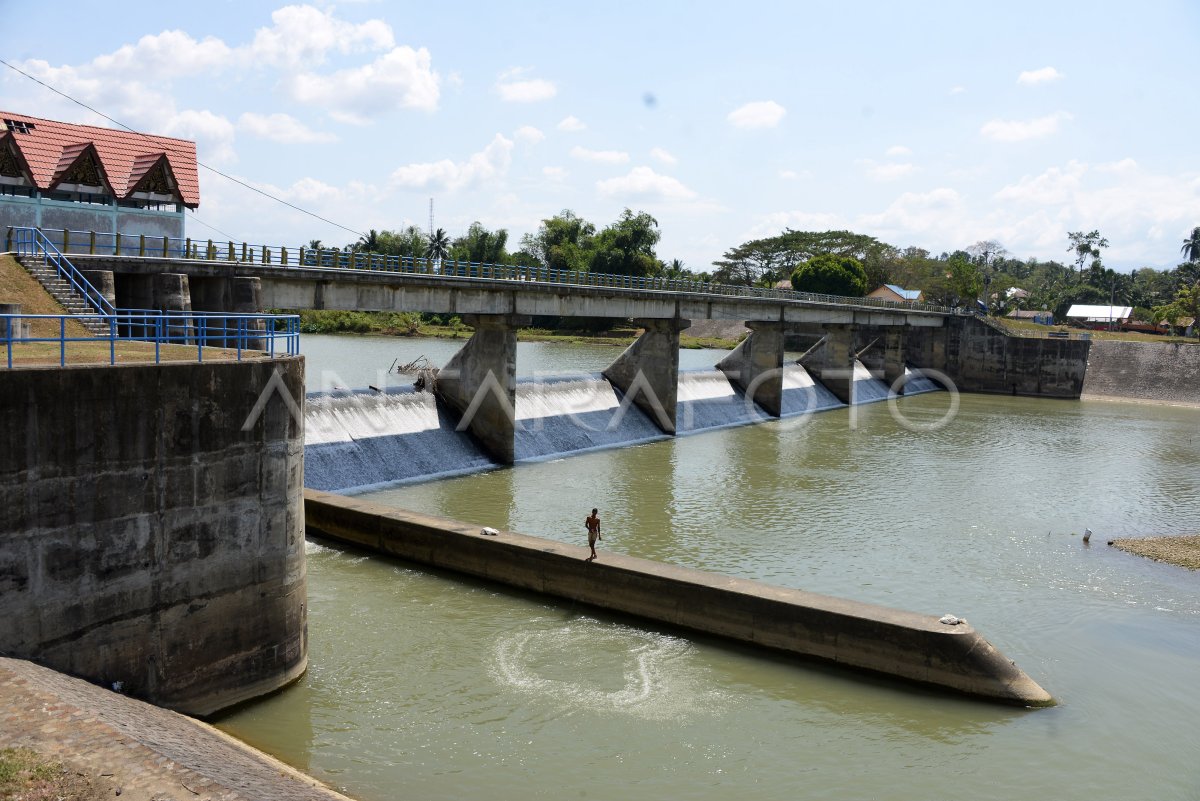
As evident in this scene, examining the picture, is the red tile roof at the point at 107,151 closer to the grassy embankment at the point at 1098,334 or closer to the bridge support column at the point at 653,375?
the bridge support column at the point at 653,375

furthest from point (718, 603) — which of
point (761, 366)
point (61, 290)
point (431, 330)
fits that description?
point (431, 330)

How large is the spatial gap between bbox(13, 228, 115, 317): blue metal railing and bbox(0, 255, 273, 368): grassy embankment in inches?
31.3

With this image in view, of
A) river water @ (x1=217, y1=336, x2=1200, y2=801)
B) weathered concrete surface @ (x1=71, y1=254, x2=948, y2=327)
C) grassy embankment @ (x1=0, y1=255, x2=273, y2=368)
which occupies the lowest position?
river water @ (x1=217, y1=336, x2=1200, y2=801)

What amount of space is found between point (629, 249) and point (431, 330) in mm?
30514

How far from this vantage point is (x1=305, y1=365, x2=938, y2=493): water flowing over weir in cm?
3328

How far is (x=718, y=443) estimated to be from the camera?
4825cm

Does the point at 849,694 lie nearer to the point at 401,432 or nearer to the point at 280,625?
the point at 280,625

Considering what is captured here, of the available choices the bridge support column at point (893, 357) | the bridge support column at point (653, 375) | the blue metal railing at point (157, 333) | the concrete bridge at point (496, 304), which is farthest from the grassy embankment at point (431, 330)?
the blue metal railing at point (157, 333)

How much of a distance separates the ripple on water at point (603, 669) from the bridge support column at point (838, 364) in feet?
183

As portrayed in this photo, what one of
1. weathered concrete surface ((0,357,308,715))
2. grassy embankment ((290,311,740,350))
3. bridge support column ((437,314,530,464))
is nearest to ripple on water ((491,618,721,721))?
weathered concrete surface ((0,357,308,715))

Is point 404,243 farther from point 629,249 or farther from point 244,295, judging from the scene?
point 244,295

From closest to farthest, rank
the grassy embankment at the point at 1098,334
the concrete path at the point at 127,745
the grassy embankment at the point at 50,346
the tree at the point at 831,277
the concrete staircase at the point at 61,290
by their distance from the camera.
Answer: the concrete path at the point at 127,745, the grassy embankment at the point at 50,346, the concrete staircase at the point at 61,290, the grassy embankment at the point at 1098,334, the tree at the point at 831,277

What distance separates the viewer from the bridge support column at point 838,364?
72125 millimetres

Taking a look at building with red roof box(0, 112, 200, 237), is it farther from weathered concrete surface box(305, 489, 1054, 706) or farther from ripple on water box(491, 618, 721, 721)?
ripple on water box(491, 618, 721, 721)
